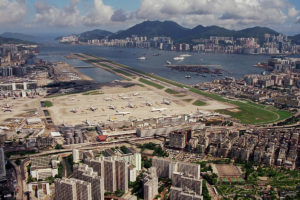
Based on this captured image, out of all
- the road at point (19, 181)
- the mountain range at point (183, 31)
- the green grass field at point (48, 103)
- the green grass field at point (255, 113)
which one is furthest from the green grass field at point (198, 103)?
the mountain range at point (183, 31)

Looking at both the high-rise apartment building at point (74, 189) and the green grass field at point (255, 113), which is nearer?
the high-rise apartment building at point (74, 189)

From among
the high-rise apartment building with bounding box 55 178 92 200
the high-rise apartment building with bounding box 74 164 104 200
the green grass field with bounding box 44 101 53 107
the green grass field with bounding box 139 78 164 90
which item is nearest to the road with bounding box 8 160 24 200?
the high-rise apartment building with bounding box 55 178 92 200

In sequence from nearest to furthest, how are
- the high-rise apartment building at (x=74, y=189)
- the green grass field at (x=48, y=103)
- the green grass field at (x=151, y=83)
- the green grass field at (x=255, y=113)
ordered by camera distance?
1. the high-rise apartment building at (x=74, y=189)
2. the green grass field at (x=255, y=113)
3. the green grass field at (x=48, y=103)
4. the green grass field at (x=151, y=83)

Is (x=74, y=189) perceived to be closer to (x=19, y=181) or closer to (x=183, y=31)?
(x=19, y=181)

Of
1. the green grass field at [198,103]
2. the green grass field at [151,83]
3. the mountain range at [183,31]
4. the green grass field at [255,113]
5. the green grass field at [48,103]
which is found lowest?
the green grass field at [255,113]

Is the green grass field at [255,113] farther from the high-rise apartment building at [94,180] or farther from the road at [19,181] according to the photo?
the road at [19,181]

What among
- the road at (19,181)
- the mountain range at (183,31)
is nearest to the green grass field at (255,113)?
the road at (19,181)

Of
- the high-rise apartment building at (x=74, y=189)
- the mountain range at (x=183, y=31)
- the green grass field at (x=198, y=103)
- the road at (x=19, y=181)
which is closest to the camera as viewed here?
the high-rise apartment building at (x=74, y=189)

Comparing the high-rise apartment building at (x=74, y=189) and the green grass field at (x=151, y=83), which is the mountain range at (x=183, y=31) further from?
the high-rise apartment building at (x=74, y=189)

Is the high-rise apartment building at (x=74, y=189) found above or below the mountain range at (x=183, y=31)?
below

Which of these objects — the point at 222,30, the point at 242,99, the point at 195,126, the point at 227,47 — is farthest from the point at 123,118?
the point at 222,30

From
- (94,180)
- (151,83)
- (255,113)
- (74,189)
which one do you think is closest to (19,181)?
(74,189)
